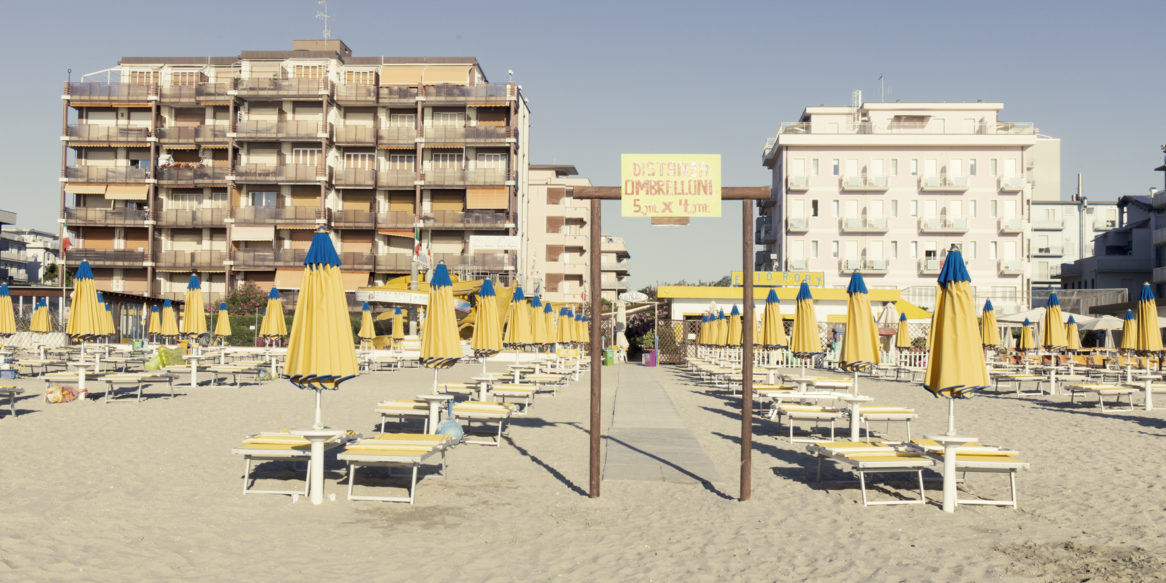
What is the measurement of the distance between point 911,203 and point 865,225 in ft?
11.9

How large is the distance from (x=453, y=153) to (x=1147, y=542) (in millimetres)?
53038

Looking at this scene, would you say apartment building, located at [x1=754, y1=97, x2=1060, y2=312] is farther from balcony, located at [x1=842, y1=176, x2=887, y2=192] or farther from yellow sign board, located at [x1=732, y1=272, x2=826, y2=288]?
yellow sign board, located at [x1=732, y1=272, x2=826, y2=288]

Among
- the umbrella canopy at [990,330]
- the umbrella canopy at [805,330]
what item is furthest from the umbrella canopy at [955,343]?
the umbrella canopy at [990,330]

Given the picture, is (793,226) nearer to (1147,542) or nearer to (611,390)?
(611,390)

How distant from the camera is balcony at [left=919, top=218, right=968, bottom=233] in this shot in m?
60.3

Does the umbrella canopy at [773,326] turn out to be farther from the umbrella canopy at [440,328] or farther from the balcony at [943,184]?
the balcony at [943,184]

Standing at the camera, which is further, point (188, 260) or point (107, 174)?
point (188, 260)

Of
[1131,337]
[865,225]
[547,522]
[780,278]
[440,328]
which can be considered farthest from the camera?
[865,225]

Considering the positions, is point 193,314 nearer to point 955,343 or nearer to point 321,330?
point 321,330

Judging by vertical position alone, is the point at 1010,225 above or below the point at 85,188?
below

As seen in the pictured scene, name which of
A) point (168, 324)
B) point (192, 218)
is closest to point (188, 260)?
point (192, 218)

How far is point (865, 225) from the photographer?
60.9 m

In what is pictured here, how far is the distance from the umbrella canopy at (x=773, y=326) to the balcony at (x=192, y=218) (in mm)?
44477

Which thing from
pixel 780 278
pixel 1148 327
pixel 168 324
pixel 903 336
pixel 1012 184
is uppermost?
pixel 1012 184
